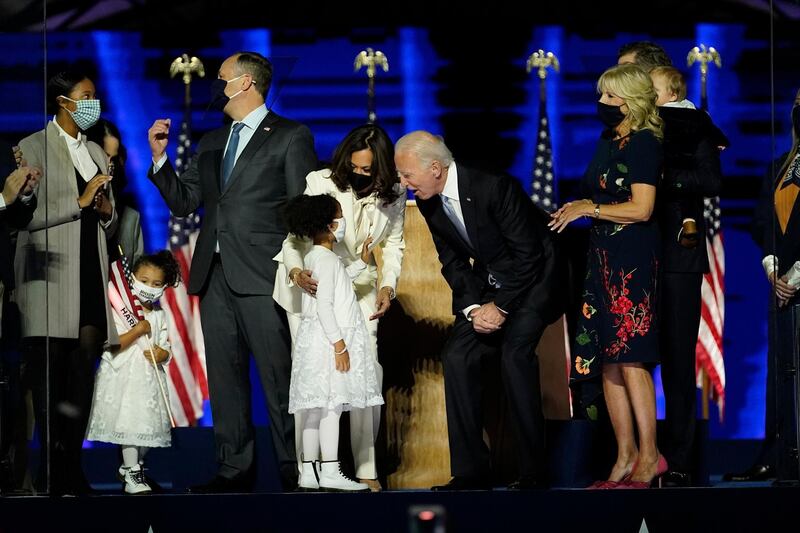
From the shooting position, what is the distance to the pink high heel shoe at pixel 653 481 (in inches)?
223

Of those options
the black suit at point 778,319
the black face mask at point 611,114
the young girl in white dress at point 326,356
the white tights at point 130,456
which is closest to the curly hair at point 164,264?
the white tights at point 130,456

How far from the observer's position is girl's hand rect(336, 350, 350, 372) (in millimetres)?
5820

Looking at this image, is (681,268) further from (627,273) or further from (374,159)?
(374,159)

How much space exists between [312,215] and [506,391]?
3.36 ft

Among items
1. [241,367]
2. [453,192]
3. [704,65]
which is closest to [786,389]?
[453,192]

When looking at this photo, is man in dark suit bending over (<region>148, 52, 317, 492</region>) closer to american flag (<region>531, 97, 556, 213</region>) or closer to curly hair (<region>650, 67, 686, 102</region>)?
curly hair (<region>650, 67, 686, 102</region>)

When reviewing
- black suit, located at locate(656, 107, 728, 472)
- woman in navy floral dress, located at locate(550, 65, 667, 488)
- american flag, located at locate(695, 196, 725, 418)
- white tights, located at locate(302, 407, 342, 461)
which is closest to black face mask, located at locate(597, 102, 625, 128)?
woman in navy floral dress, located at locate(550, 65, 667, 488)

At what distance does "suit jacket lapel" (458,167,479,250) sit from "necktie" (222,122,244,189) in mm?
1053

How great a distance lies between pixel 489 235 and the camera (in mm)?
5973

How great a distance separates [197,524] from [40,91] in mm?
1747

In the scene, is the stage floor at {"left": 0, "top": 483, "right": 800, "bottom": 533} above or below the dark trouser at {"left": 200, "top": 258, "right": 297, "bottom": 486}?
below

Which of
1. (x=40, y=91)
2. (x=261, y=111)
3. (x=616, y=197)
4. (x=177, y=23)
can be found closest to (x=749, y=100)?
(x=616, y=197)

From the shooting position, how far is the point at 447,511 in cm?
544

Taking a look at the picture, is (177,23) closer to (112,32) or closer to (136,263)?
(112,32)
